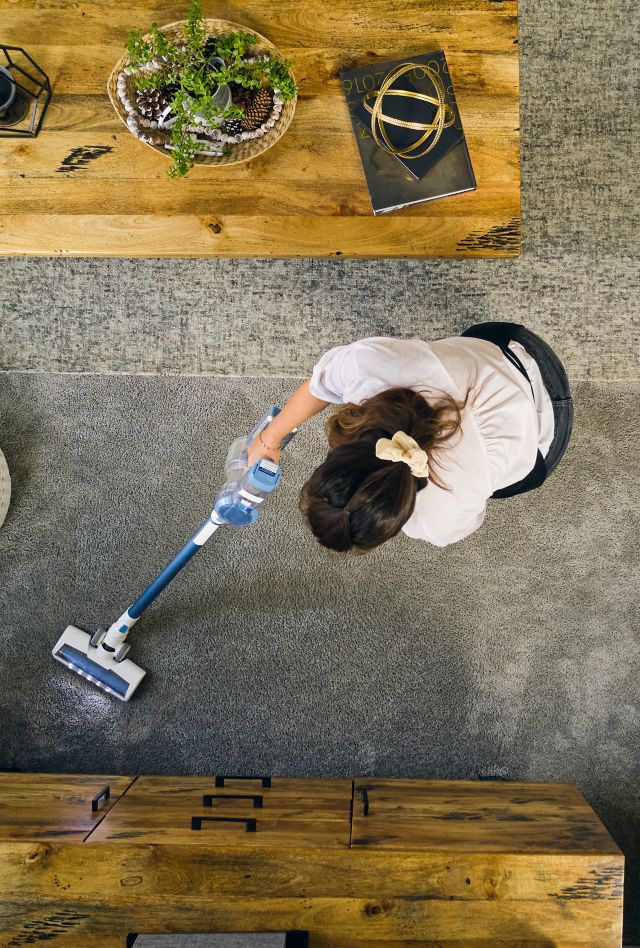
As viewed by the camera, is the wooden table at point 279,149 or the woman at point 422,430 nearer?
the woman at point 422,430

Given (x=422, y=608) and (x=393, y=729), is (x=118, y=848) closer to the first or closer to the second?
(x=393, y=729)

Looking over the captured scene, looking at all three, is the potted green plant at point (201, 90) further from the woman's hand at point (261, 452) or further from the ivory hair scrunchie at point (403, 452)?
the ivory hair scrunchie at point (403, 452)

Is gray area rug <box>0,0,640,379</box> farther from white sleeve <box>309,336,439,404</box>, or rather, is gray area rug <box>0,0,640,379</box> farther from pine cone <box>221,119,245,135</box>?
white sleeve <box>309,336,439,404</box>

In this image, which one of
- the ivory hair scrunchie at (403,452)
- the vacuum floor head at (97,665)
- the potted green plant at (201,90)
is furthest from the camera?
the vacuum floor head at (97,665)

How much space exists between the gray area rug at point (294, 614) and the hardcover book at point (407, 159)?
2.15 feet

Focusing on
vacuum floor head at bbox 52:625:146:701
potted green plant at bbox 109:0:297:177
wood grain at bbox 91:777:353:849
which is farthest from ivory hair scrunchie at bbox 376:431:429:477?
vacuum floor head at bbox 52:625:146:701

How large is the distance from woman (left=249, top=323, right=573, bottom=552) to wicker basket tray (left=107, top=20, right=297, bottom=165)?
477mm

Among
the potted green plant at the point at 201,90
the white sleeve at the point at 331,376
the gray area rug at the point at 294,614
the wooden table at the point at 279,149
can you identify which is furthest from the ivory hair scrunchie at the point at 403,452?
the gray area rug at the point at 294,614

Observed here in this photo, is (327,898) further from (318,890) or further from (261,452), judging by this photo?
(261,452)

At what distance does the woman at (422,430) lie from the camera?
3.19ft

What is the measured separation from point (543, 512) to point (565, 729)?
587 mm

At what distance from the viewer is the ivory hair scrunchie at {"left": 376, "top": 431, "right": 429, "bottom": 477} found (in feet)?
3.07

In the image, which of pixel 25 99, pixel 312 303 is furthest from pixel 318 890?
pixel 25 99

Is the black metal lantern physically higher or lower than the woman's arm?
higher
